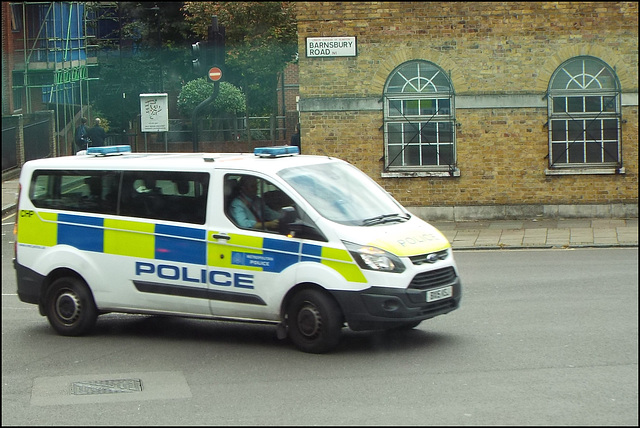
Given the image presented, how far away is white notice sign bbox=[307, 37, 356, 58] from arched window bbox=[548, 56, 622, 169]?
13.5ft

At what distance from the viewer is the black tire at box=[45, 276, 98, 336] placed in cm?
980

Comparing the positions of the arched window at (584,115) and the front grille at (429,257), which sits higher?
the arched window at (584,115)

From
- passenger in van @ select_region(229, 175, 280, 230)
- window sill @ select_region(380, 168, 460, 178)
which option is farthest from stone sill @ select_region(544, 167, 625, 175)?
passenger in van @ select_region(229, 175, 280, 230)

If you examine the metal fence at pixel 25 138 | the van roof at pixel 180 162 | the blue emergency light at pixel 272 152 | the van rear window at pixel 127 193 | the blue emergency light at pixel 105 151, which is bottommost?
the van rear window at pixel 127 193

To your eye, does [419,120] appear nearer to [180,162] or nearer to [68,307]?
[180,162]

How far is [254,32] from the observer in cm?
3803

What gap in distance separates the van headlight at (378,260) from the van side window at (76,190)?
271 centimetres

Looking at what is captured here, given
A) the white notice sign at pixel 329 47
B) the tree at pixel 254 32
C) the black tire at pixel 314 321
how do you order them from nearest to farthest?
Answer: the black tire at pixel 314 321 → the white notice sign at pixel 329 47 → the tree at pixel 254 32

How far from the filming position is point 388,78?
1959 centimetres

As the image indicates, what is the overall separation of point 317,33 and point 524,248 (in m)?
6.33

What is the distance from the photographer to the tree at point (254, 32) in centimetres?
3709

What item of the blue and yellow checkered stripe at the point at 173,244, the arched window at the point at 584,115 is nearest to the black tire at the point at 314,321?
the blue and yellow checkered stripe at the point at 173,244

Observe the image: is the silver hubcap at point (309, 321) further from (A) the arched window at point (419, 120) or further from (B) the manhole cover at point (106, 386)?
(A) the arched window at point (419, 120)

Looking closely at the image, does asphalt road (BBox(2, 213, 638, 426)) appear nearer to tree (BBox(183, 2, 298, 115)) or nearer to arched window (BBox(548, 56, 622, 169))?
arched window (BBox(548, 56, 622, 169))
